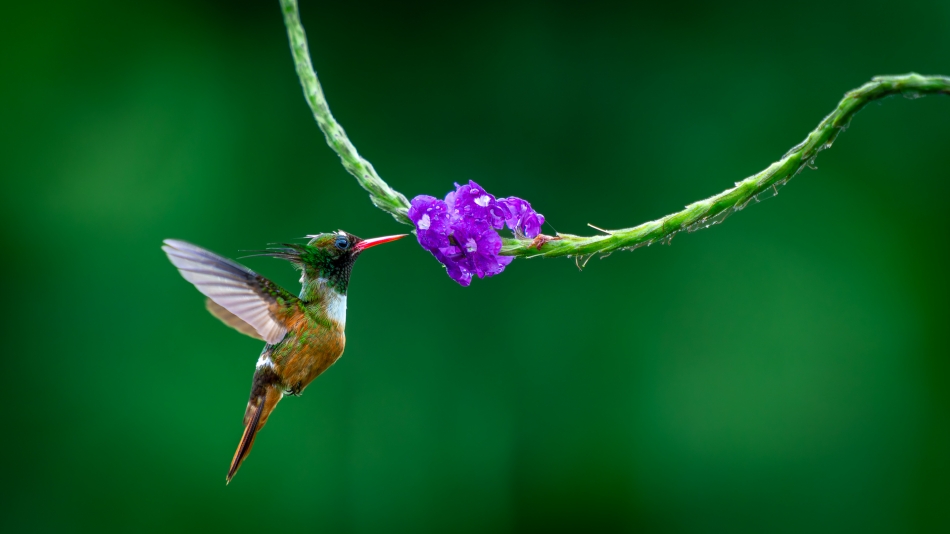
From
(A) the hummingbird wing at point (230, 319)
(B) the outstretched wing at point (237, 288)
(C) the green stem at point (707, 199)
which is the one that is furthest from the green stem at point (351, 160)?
(A) the hummingbird wing at point (230, 319)

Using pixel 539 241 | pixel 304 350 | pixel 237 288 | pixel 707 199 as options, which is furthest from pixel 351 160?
pixel 304 350

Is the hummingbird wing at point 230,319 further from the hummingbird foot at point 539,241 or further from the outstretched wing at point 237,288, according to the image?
the hummingbird foot at point 539,241

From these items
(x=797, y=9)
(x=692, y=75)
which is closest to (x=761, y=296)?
(x=692, y=75)

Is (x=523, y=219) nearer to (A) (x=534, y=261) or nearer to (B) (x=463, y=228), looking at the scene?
(B) (x=463, y=228)

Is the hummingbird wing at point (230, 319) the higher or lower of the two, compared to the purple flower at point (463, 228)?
higher

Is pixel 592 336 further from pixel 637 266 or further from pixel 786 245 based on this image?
pixel 786 245

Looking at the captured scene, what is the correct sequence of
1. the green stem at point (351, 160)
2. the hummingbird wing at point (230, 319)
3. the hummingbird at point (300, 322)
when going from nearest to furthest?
the green stem at point (351, 160) < the hummingbird at point (300, 322) < the hummingbird wing at point (230, 319)
